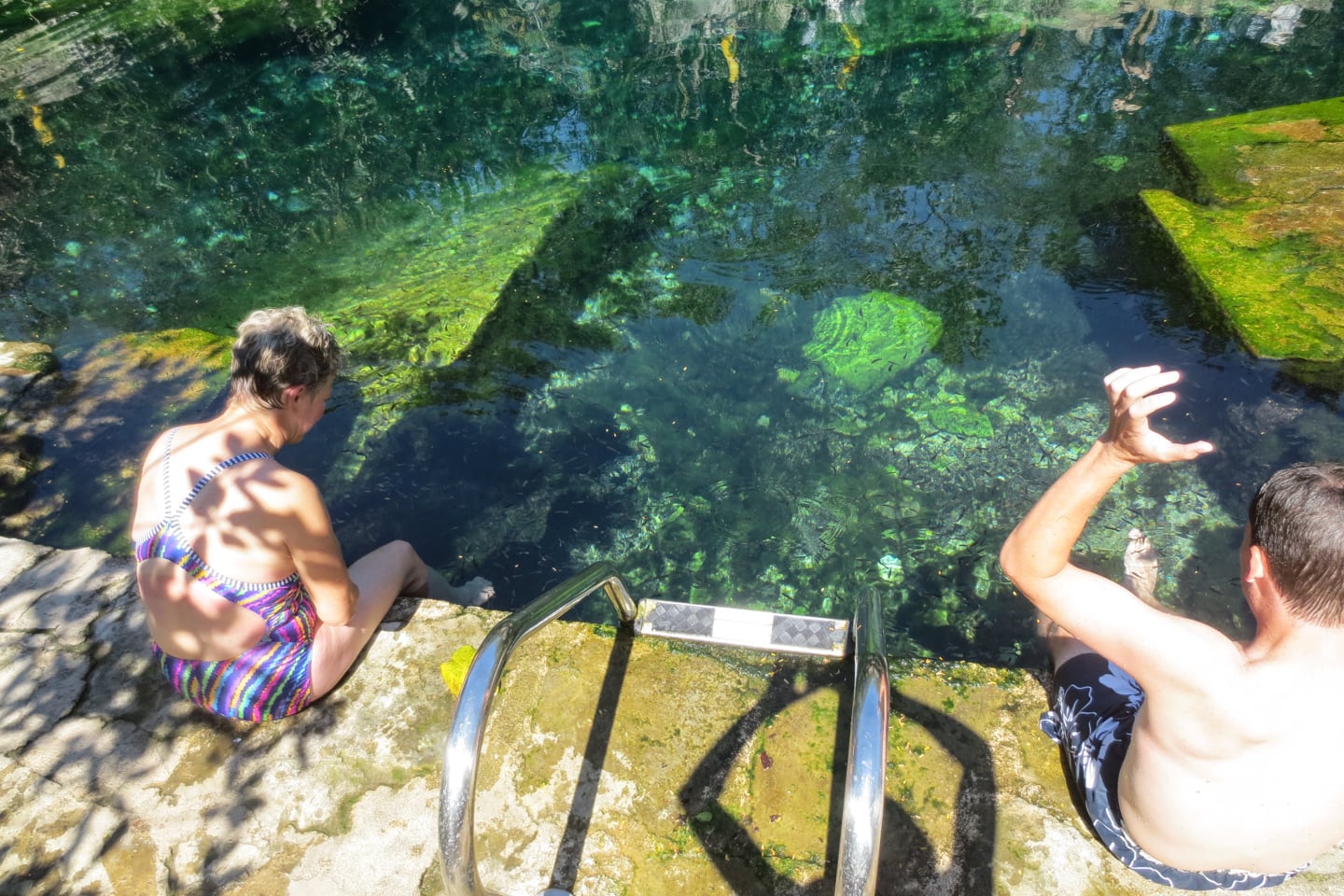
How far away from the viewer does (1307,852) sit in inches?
66.3

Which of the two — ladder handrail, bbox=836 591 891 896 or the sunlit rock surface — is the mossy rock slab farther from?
ladder handrail, bbox=836 591 891 896

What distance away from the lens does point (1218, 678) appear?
5.10 feet

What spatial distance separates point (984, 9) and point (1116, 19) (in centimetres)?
141

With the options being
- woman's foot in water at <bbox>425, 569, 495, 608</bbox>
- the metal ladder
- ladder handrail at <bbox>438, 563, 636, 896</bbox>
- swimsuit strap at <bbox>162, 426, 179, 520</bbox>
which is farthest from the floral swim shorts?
swimsuit strap at <bbox>162, 426, 179, 520</bbox>

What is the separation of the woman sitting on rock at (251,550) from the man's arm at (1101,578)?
194 cm

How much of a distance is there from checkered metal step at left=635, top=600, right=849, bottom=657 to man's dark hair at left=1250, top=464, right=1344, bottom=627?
1.17 metres

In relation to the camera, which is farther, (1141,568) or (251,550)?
(1141,568)

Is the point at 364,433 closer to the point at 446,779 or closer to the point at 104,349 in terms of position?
the point at 104,349

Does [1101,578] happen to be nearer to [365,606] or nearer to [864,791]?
[864,791]

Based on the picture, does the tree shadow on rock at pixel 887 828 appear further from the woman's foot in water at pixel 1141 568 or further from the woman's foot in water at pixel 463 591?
the woman's foot in water at pixel 463 591

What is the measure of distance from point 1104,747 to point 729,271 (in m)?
4.01

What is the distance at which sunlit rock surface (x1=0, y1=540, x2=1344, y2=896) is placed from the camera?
6.66ft

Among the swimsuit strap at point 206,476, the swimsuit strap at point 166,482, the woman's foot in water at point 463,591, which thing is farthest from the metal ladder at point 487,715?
the woman's foot in water at point 463,591

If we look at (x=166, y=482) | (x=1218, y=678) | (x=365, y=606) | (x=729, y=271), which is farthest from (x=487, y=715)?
(x=729, y=271)
